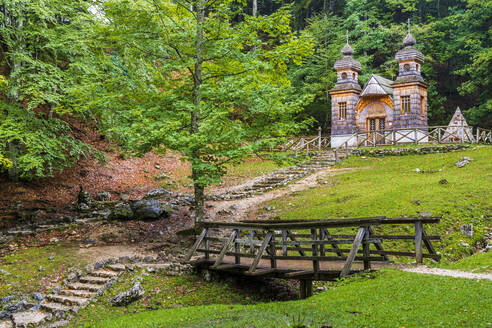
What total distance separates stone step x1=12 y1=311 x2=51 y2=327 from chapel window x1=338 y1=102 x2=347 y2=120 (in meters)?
31.5

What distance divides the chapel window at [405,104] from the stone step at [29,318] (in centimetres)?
3200

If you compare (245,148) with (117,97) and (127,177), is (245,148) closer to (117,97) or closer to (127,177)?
(117,97)

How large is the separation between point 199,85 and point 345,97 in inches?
995

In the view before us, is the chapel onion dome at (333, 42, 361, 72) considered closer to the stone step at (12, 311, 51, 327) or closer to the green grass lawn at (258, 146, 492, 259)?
the green grass lawn at (258, 146, 492, 259)

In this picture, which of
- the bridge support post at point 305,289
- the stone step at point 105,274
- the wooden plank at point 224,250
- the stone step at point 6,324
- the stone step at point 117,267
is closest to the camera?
the stone step at point 6,324

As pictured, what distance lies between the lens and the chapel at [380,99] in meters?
33.2

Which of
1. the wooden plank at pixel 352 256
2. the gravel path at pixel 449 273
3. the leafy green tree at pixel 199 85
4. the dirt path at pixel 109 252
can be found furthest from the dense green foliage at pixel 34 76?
the gravel path at pixel 449 273

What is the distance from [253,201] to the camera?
1942 cm

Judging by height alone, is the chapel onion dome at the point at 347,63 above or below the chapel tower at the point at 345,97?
above

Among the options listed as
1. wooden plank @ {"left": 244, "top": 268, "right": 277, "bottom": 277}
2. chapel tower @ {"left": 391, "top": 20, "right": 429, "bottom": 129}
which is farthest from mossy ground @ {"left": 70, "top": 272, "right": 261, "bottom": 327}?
chapel tower @ {"left": 391, "top": 20, "right": 429, "bottom": 129}

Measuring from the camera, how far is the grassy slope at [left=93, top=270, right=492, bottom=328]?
5.64 m

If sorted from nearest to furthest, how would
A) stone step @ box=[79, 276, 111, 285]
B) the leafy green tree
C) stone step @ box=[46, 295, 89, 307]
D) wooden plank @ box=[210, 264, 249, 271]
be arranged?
stone step @ box=[46, 295, 89, 307]
wooden plank @ box=[210, 264, 249, 271]
stone step @ box=[79, 276, 111, 285]
the leafy green tree

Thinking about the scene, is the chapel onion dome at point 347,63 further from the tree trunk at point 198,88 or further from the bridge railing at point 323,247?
the bridge railing at point 323,247

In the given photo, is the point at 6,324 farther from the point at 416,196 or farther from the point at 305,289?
the point at 416,196
